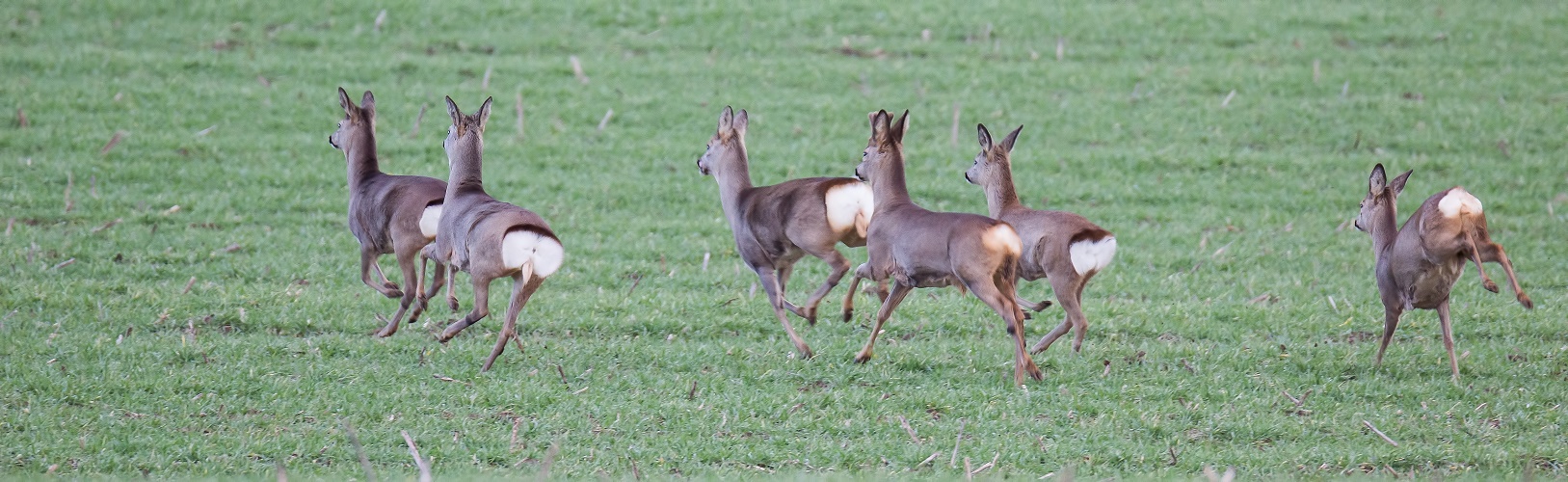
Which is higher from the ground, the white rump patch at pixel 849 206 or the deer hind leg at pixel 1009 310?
the white rump patch at pixel 849 206

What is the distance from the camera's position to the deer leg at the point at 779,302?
9.30 metres

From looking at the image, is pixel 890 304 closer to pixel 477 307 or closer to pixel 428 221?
pixel 477 307

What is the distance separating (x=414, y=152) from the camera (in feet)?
48.7

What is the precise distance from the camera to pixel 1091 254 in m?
8.45

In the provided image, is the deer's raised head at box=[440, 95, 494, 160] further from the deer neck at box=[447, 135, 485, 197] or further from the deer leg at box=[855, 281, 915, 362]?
the deer leg at box=[855, 281, 915, 362]

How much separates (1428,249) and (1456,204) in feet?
1.01

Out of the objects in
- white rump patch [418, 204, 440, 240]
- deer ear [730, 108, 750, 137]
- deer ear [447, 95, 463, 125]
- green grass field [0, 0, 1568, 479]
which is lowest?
green grass field [0, 0, 1568, 479]

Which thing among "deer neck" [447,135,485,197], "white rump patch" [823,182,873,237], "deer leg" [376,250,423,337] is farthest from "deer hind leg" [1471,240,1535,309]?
"deer leg" [376,250,423,337]

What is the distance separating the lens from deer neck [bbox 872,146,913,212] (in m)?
9.09

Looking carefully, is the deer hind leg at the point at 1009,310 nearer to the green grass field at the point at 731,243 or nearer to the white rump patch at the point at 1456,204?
the green grass field at the point at 731,243

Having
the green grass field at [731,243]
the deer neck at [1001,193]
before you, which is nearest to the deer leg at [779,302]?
the green grass field at [731,243]

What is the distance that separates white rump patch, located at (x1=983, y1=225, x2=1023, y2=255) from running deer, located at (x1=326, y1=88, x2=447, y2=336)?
3504 millimetres

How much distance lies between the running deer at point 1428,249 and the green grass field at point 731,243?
1.65ft

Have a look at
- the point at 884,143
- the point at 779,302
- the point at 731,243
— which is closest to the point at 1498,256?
the point at 884,143
